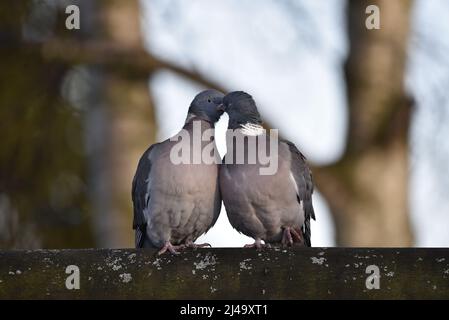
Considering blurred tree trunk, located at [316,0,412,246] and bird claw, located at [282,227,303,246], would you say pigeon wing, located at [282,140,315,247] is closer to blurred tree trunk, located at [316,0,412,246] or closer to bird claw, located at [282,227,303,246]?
bird claw, located at [282,227,303,246]

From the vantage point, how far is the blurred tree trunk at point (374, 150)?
306 inches

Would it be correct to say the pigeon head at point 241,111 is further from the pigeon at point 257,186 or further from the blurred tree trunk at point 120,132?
the blurred tree trunk at point 120,132

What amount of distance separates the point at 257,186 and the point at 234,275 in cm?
119

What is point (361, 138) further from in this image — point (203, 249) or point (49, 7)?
point (203, 249)

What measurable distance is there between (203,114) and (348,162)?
3460 millimetres

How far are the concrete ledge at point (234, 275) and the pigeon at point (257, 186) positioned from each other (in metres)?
0.97

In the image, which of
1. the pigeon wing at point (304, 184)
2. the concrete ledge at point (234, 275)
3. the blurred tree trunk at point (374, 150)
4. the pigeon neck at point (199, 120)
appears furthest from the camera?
the blurred tree trunk at point (374, 150)

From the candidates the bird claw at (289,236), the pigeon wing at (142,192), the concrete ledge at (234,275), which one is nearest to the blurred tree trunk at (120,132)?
the pigeon wing at (142,192)

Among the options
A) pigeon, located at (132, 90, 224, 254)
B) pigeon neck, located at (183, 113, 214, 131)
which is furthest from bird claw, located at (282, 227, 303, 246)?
pigeon neck, located at (183, 113, 214, 131)

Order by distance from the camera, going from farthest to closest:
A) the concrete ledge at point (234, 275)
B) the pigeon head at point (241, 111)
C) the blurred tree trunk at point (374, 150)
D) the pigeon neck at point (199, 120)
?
the blurred tree trunk at point (374, 150), the pigeon neck at point (199, 120), the pigeon head at point (241, 111), the concrete ledge at point (234, 275)

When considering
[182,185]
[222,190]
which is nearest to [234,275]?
[222,190]

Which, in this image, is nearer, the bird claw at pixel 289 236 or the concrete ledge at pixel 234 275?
the concrete ledge at pixel 234 275
